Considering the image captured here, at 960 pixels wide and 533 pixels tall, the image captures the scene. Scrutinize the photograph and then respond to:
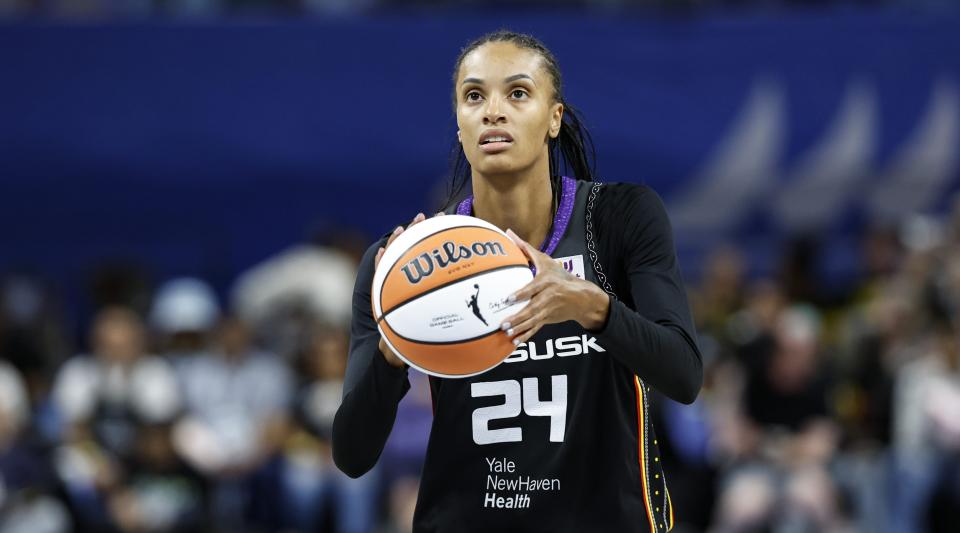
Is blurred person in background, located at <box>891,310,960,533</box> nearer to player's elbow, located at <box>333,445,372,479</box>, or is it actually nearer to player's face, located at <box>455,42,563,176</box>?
player's face, located at <box>455,42,563,176</box>

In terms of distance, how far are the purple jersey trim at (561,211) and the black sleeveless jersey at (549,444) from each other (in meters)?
0.04

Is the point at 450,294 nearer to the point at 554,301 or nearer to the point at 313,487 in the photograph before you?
the point at 554,301

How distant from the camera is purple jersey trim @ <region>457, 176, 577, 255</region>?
12.7ft

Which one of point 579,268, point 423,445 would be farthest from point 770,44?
point 579,268

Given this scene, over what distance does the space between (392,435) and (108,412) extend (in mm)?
1742

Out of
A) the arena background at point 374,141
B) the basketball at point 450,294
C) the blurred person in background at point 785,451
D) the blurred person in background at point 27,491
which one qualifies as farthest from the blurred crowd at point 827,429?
the basketball at point 450,294

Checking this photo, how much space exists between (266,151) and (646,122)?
2850 millimetres

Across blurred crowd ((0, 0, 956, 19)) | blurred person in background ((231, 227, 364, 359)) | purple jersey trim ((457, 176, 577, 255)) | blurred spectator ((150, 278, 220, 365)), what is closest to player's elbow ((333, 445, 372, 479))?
purple jersey trim ((457, 176, 577, 255))

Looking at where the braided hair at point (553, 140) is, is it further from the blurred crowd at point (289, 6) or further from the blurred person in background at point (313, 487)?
the blurred crowd at point (289, 6)

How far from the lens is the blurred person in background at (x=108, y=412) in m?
8.65

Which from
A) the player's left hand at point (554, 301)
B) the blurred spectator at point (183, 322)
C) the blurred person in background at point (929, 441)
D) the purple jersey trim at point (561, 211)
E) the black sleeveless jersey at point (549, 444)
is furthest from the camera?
the blurred spectator at point (183, 322)

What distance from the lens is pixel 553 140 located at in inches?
Answer: 166

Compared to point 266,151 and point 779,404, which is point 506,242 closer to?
point 779,404

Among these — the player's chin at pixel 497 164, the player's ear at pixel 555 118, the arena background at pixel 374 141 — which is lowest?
the player's chin at pixel 497 164
